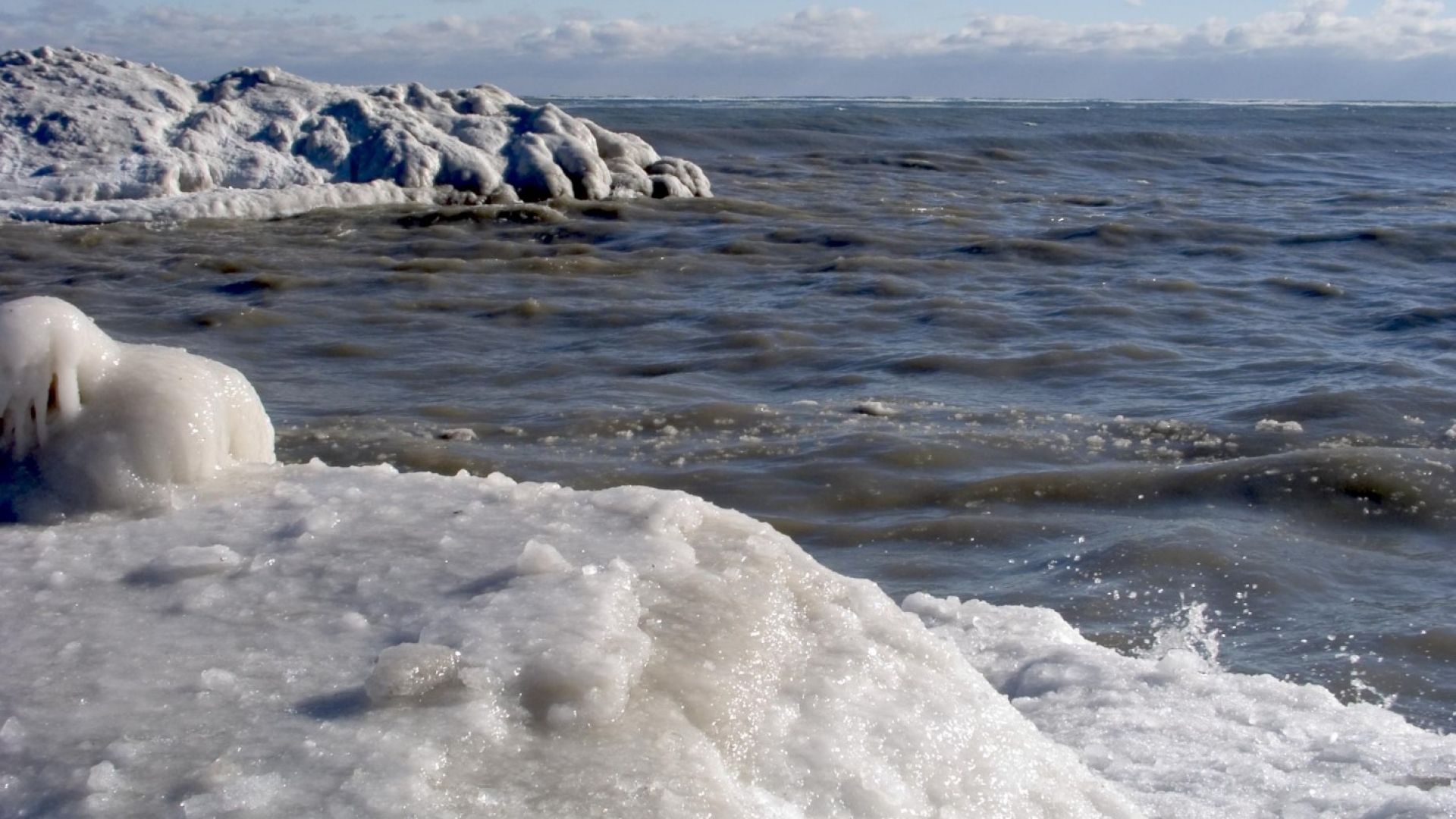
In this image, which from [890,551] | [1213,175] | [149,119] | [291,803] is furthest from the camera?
[1213,175]

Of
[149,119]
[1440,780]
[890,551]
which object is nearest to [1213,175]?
[149,119]

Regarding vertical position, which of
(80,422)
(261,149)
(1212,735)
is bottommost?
(1212,735)

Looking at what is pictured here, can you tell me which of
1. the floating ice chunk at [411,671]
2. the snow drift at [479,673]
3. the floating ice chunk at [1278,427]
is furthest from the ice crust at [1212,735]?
the floating ice chunk at [1278,427]

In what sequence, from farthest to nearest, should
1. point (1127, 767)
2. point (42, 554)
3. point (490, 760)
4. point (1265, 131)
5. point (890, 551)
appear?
point (1265, 131) < point (890, 551) < point (1127, 767) < point (42, 554) < point (490, 760)

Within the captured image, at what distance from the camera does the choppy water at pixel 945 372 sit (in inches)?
174

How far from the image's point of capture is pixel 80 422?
2449 mm

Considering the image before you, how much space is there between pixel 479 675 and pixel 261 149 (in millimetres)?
12437

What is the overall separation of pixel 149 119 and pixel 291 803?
503 inches

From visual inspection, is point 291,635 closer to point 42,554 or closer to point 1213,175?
point 42,554

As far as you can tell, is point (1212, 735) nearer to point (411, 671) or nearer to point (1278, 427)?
point (411, 671)

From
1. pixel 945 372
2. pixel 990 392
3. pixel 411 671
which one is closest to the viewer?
pixel 411 671

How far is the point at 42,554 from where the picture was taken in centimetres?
223

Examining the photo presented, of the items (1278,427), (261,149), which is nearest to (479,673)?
(1278,427)

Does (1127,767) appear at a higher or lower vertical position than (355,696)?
lower
